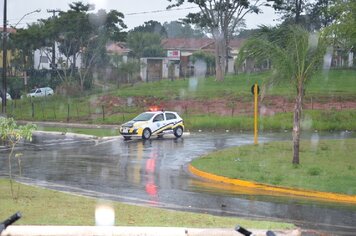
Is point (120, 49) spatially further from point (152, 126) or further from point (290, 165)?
point (290, 165)

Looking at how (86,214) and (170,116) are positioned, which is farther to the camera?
(170,116)

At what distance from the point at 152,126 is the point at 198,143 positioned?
391 cm

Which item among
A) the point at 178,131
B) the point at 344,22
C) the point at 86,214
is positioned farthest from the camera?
the point at 178,131

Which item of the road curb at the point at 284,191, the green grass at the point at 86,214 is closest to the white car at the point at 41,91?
the road curb at the point at 284,191

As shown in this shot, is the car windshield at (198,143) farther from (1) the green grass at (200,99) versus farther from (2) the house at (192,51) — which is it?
(2) the house at (192,51)

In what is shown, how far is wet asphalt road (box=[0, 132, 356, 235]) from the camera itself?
1296 cm

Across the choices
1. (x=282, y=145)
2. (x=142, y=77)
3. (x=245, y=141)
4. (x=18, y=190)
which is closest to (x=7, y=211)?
(x=18, y=190)

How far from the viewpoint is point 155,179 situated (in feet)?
60.3

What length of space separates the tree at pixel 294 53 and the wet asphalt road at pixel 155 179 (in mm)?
4457

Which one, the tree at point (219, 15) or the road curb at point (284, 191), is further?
the tree at point (219, 15)

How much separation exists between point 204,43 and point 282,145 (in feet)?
250

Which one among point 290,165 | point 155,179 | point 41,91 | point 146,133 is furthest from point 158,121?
point 41,91

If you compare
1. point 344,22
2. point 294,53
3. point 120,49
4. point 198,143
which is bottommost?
point 198,143

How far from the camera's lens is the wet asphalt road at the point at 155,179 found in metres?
13.0
